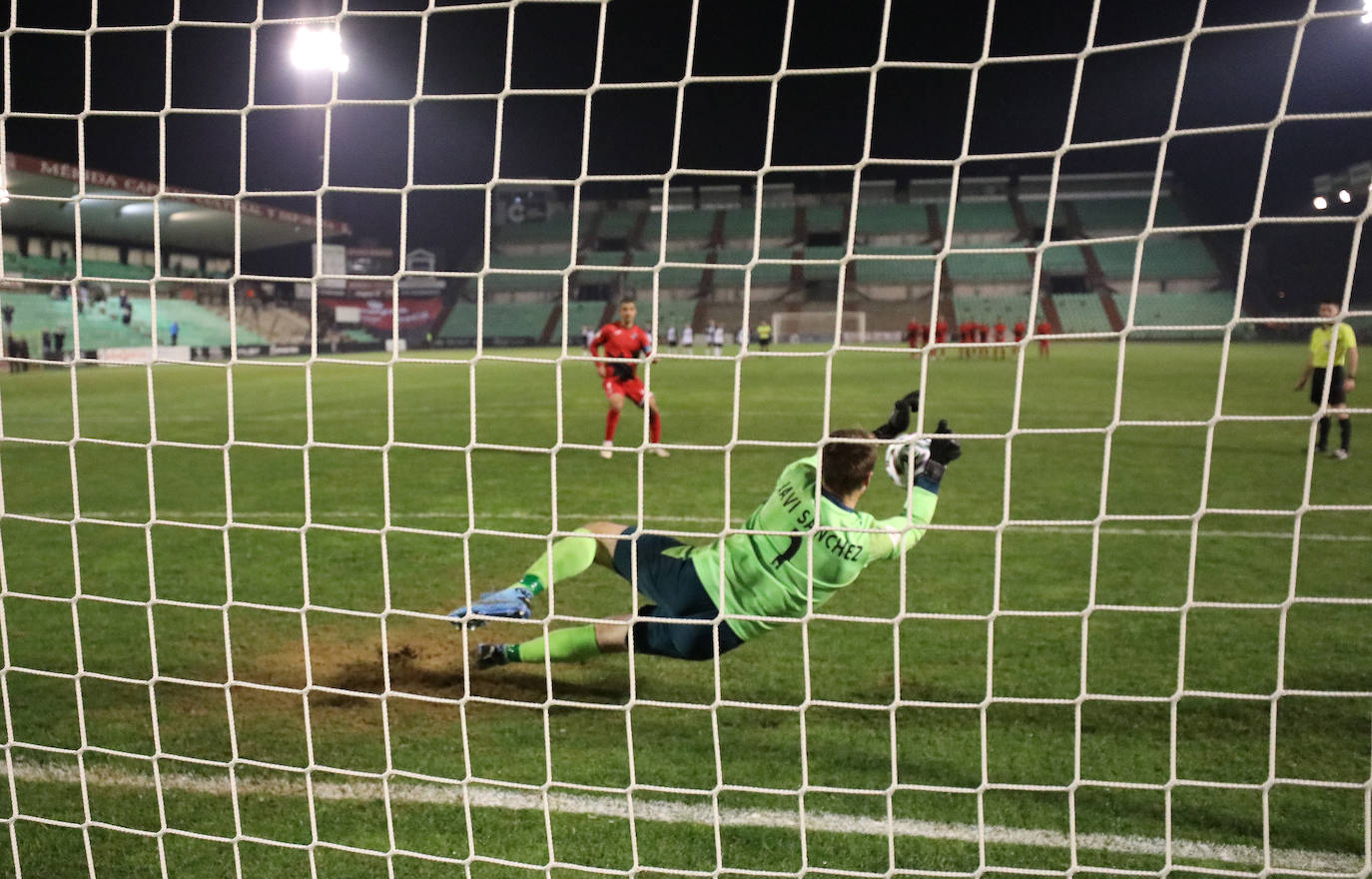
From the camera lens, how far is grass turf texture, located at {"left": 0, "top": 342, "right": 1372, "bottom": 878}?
112 inches

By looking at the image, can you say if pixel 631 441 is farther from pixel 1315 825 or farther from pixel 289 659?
pixel 1315 825

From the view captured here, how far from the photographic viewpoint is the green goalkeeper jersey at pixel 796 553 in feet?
10.9

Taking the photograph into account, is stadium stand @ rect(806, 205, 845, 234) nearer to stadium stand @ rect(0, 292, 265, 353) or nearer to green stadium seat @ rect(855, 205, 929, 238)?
green stadium seat @ rect(855, 205, 929, 238)

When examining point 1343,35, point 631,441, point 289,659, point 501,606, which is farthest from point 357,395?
point 1343,35

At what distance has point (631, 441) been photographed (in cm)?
1191

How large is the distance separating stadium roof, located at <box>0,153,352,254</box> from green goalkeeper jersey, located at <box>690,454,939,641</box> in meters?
18.9

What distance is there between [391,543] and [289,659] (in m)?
2.10

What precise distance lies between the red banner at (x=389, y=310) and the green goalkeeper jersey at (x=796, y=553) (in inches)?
1730

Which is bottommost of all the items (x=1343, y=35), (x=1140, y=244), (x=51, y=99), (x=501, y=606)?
(x=501, y=606)

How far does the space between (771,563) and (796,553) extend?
99 mm

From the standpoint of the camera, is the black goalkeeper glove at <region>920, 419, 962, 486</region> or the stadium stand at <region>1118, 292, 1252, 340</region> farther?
the stadium stand at <region>1118, 292, 1252, 340</region>

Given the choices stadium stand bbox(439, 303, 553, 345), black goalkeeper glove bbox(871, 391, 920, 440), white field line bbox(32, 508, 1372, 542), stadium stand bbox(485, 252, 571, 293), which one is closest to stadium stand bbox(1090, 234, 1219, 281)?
stadium stand bbox(485, 252, 571, 293)

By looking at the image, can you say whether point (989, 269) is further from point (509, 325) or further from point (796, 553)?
point (796, 553)

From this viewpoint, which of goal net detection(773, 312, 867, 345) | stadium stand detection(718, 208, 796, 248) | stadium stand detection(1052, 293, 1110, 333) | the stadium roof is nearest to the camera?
the stadium roof
